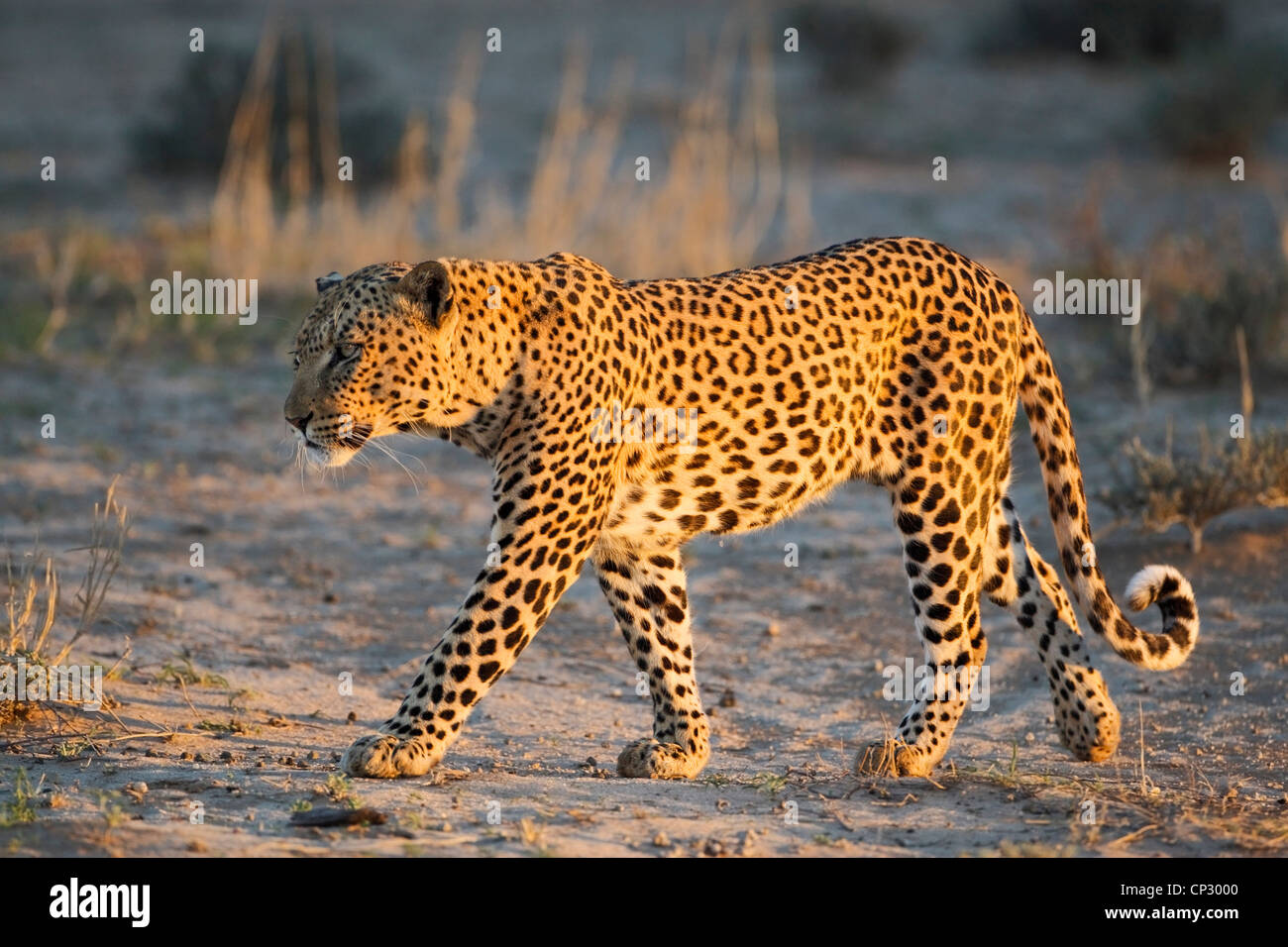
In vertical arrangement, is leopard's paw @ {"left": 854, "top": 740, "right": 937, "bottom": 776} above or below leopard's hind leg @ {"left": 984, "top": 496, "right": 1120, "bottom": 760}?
below

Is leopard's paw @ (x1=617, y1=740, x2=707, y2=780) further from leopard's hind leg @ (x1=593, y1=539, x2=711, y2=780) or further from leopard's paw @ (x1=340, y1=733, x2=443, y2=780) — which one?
leopard's paw @ (x1=340, y1=733, x2=443, y2=780)

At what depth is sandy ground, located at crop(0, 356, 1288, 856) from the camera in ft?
17.8

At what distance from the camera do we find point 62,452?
35.2ft

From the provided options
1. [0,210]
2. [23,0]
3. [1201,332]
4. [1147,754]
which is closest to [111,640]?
[1147,754]

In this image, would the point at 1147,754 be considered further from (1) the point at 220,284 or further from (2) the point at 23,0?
(2) the point at 23,0

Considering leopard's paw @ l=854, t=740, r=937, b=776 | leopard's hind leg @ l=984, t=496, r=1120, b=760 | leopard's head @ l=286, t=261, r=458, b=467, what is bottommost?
leopard's paw @ l=854, t=740, r=937, b=776

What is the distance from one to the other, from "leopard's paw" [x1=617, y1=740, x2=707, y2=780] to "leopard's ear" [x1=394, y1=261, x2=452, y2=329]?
1685 millimetres

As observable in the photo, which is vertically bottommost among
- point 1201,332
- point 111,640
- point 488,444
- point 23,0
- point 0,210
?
point 111,640

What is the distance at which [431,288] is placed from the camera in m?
5.99

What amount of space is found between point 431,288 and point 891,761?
228 cm

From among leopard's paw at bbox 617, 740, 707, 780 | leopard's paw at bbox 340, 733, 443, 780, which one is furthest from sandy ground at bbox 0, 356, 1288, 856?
leopard's paw at bbox 617, 740, 707, 780

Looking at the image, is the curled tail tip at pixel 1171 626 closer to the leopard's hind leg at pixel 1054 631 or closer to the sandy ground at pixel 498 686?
the leopard's hind leg at pixel 1054 631

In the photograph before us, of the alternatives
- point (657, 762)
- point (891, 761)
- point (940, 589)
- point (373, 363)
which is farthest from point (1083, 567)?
point (373, 363)

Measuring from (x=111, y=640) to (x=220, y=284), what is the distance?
6.75 metres
